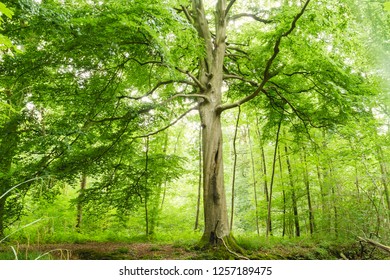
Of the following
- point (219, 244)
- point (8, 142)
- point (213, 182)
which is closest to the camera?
point (8, 142)

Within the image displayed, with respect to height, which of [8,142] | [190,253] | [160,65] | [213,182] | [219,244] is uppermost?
[160,65]

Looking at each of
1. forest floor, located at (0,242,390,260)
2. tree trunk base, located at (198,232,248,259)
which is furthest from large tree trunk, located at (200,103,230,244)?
forest floor, located at (0,242,390,260)

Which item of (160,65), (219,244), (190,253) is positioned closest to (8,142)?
(160,65)

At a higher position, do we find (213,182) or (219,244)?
(213,182)

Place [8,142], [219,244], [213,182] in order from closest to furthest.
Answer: [8,142], [219,244], [213,182]

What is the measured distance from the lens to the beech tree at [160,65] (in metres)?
4.14

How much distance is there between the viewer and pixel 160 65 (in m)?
6.45

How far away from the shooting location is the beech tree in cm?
414

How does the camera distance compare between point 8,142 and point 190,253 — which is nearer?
point 8,142

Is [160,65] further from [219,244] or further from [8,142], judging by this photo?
[219,244]

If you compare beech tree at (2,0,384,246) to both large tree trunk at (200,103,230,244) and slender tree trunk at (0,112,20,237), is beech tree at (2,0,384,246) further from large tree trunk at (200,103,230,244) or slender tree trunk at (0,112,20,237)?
slender tree trunk at (0,112,20,237)

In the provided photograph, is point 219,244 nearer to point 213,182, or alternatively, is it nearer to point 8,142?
point 213,182

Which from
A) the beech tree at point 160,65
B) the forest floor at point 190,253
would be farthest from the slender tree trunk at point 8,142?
the forest floor at point 190,253

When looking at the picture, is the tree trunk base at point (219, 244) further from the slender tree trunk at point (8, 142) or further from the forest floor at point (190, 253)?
the slender tree trunk at point (8, 142)
